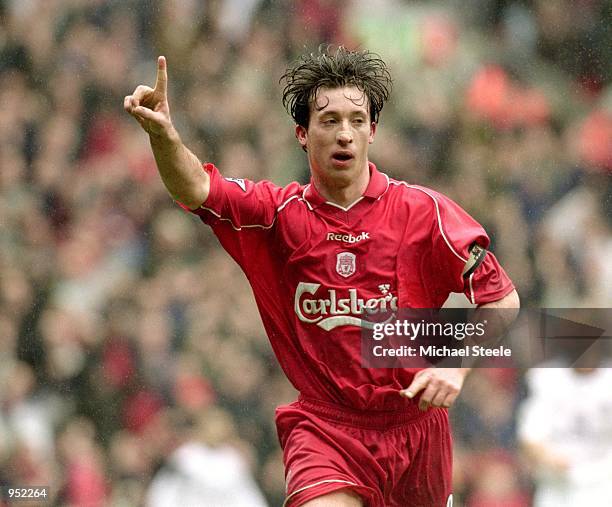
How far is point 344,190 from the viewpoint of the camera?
443cm

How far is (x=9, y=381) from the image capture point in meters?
7.26

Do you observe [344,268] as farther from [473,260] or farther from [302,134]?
[302,134]

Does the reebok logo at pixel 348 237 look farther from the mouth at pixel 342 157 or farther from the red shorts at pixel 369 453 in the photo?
the red shorts at pixel 369 453

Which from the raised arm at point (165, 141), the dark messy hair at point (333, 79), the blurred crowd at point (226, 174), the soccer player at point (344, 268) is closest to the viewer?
the raised arm at point (165, 141)

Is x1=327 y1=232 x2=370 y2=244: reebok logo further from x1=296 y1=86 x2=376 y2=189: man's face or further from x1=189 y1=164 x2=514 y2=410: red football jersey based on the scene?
x1=296 y1=86 x2=376 y2=189: man's face

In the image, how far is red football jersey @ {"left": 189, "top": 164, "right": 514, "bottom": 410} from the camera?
428cm

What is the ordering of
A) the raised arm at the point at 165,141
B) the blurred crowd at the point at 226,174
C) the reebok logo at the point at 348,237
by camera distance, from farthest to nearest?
the blurred crowd at the point at 226,174 → the reebok logo at the point at 348,237 → the raised arm at the point at 165,141

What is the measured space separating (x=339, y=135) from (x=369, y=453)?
1193 millimetres

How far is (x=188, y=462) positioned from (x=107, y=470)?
1.85ft

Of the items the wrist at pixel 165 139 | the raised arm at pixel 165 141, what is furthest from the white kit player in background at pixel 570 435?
the wrist at pixel 165 139

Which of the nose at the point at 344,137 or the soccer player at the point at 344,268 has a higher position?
the nose at the point at 344,137

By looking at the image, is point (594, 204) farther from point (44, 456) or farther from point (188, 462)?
point (44, 456)

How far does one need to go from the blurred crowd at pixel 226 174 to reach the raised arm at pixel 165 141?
9.25 feet

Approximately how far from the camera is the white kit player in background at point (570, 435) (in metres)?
6.25
